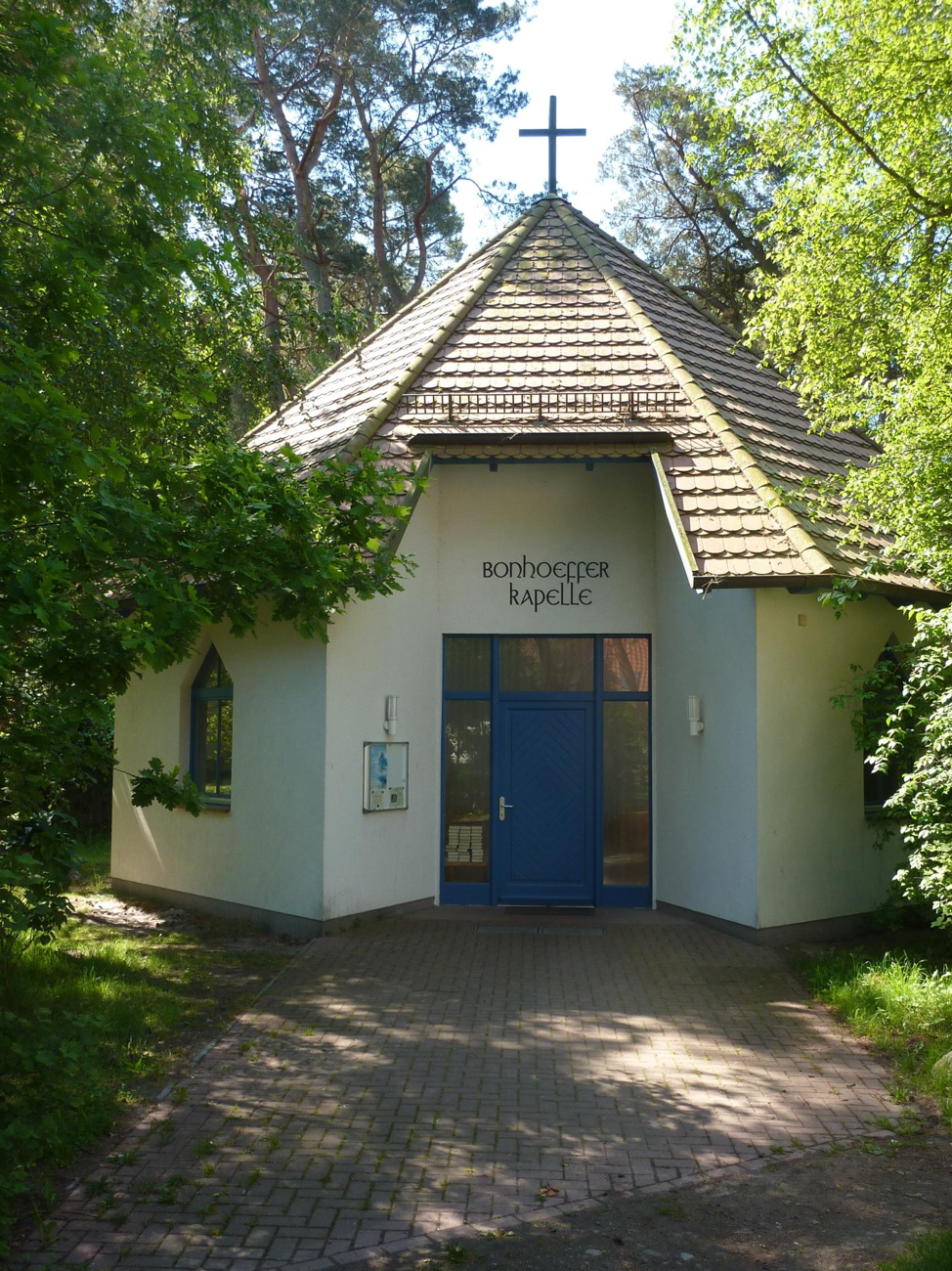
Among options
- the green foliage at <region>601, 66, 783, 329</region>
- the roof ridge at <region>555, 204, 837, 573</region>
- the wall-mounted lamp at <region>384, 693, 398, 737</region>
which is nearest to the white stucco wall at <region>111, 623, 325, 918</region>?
the wall-mounted lamp at <region>384, 693, 398, 737</region>

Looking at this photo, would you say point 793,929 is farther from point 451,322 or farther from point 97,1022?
point 451,322

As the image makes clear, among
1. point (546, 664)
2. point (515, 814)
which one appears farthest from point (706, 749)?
point (515, 814)

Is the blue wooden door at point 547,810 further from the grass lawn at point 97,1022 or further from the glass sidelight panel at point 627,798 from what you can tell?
the grass lawn at point 97,1022

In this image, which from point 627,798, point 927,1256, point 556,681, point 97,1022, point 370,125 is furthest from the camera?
point 370,125

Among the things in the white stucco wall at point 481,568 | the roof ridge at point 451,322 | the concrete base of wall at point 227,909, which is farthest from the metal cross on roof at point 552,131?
the concrete base of wall at point 227,909

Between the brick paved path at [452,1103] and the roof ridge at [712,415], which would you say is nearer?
the brick paved path at [452,1103]

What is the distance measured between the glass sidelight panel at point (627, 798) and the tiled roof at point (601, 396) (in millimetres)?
2540

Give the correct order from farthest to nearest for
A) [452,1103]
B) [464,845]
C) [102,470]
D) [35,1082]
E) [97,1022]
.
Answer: [464,845] < [452,1103] < [102,470] < [97,1022] < [35,1082]

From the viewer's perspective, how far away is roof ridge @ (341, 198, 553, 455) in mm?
11945

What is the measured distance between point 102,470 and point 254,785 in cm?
616

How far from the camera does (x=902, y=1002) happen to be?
7.82 meters

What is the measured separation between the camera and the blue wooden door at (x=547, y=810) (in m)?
11.9

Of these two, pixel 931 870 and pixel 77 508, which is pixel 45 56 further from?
pixel 931 870

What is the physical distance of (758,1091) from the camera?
6664mm
